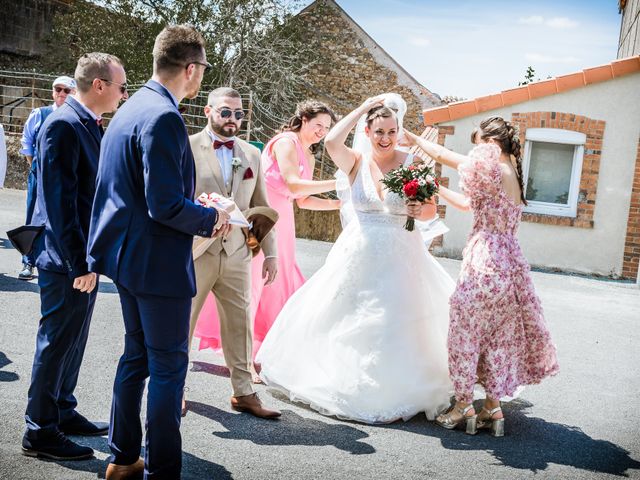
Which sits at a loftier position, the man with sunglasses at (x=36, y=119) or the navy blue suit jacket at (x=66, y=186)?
the man with sunglasses at (x=36, y=119)

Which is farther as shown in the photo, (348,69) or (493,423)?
(348,69)

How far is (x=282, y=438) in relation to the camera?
4.68m

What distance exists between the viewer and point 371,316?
530 cm

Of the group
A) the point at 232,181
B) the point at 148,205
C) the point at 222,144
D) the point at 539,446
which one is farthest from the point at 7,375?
the point at 539,446

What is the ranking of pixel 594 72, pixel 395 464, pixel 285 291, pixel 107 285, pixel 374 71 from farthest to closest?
pixel 374 71 → pixel 594 72 → pixel 107 285 → pixel 285 291 → pixel 395 464

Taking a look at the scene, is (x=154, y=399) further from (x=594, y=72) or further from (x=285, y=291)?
(x=594, y=72)

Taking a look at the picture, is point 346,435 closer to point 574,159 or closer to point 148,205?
point 148,205

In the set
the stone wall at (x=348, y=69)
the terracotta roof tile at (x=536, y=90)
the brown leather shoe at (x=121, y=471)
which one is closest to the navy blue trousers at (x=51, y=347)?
the brown leather shoe at (x=121, y=471)

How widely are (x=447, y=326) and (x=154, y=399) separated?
275 cm

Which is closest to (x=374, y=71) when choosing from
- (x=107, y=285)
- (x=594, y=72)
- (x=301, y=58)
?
(x=301, y=58)

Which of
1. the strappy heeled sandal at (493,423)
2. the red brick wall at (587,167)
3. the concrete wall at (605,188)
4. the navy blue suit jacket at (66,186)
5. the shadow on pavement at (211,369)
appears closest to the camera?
the navy blue suit jacket at (66,186)

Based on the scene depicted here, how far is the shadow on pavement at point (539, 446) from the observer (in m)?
4.62

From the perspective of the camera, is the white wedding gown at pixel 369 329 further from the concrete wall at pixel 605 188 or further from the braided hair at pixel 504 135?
the concrete wall at pixel 605 188

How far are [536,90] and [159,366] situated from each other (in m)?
12.7
